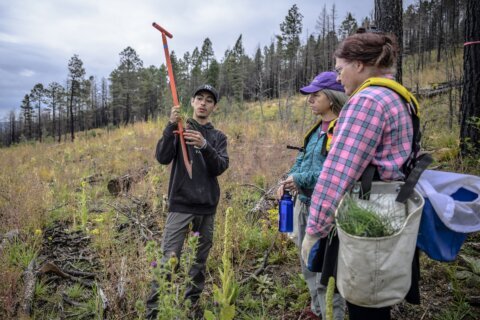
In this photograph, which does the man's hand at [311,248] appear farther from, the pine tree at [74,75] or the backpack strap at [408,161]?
the pine tree at [74,75]

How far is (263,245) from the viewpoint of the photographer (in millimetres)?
3785

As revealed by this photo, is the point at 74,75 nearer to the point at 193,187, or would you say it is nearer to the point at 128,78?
the point at 128,78

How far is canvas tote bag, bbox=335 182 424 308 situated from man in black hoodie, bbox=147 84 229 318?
1.60 metres

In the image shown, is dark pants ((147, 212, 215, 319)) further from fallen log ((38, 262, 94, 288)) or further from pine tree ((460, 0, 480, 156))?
pine tree ((460, 0, 480, 156))

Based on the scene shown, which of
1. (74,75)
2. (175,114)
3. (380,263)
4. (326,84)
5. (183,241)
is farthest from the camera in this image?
(74,75)

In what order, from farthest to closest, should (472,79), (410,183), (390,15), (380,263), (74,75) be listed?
(74,75)
(472,79)
(390,15)
(410,183)
(380,263)

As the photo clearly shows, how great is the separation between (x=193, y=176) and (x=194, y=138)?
38 cm

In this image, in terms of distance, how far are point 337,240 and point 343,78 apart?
2.75 feet

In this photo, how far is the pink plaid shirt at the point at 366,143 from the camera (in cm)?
131

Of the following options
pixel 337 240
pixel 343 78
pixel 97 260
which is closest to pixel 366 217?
pixel 337 240

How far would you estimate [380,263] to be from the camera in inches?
46.7

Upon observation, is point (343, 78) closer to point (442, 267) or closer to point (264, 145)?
point (442, 267)

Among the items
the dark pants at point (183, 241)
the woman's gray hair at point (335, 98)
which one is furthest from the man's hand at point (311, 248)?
the dark pants at point (183, 241)

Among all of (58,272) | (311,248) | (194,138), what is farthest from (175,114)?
(58,272)
